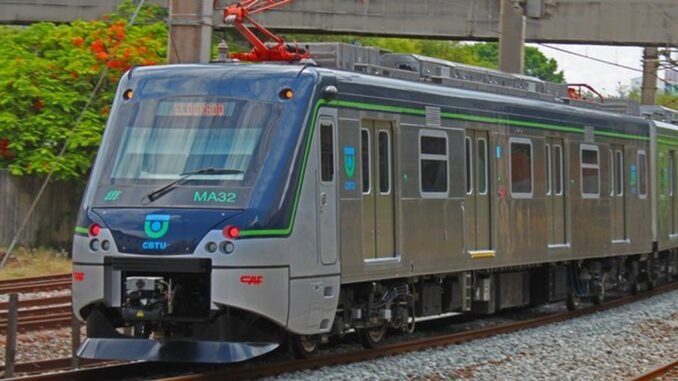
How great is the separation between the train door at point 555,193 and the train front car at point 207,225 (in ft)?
22.9

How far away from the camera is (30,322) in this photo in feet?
59.9

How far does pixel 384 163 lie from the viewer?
51.4 feet

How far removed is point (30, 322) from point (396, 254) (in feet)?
17.1

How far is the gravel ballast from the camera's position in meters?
14.6

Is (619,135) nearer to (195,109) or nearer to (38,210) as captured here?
(195,109)

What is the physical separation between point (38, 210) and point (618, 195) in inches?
586

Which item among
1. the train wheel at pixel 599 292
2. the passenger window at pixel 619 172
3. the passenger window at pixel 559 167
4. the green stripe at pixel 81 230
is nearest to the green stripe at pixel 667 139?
the passenger window at pixel 619 172

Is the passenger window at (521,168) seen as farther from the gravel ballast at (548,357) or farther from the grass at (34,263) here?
the grass at (34,263)

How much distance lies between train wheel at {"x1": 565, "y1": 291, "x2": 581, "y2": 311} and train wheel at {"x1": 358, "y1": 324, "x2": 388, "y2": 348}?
673 cm

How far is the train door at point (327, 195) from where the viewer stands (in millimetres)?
14070

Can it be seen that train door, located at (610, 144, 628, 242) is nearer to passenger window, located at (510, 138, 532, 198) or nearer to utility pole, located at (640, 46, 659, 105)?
passenger window, located at (510, 138, 532, 198)

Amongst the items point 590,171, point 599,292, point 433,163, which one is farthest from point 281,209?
point 599,292

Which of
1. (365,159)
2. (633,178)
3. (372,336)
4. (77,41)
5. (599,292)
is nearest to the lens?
(365,159)

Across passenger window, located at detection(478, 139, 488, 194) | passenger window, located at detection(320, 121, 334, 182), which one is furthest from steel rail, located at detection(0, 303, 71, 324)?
passenger window, located at detection(320, 121, 334, 182)
